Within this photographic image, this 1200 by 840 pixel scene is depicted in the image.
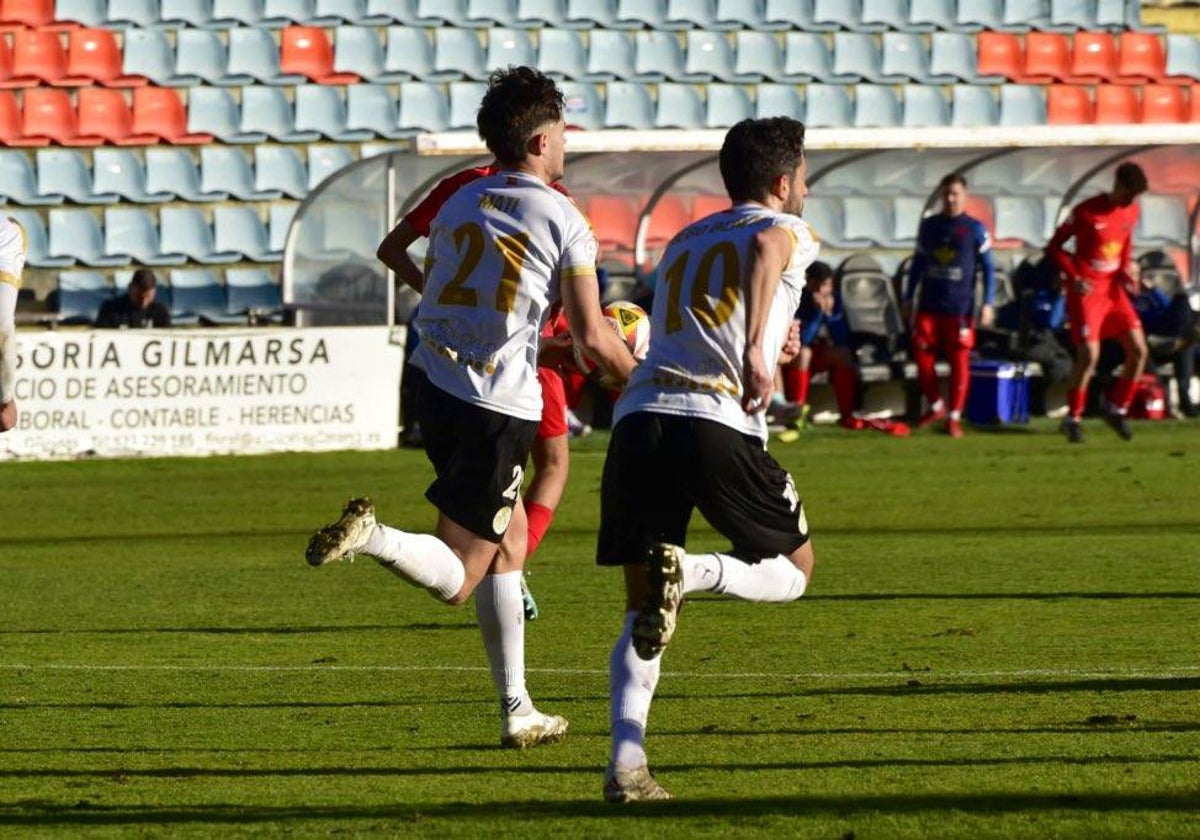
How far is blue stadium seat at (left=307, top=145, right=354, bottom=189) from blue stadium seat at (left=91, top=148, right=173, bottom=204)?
1406 mm

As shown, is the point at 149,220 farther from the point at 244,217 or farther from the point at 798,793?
the point at 798,793

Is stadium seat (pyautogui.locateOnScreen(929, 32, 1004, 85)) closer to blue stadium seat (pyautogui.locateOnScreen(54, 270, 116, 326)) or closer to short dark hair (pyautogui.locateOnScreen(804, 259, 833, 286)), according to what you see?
short dark hair (pyautogui.locateOnScreen(804, 259, 833, 286))

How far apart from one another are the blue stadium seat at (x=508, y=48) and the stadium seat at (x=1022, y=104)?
5.39 metres

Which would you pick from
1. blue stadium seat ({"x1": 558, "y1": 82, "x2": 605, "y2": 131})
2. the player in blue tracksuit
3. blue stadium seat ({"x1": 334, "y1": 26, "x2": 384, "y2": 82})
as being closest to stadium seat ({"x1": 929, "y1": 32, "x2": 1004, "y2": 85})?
blue stadium seat ({"x1": 558, "y1": 82, "x2": 605, "y2": 131})

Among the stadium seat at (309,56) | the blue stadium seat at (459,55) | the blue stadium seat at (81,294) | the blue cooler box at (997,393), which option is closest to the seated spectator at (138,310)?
the blue stadium seat at (81,294)

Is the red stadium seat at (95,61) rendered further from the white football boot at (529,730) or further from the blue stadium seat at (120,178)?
the white football boot at (529,730)

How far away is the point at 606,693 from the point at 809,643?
4.64 ft

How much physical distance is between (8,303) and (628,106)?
55.3 ft

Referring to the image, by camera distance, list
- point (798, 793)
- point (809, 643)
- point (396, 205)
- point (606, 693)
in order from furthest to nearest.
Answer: point (396, 205) < point (809, 643) < point (606, 693) < point (798, 793)

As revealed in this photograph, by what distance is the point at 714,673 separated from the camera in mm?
8094

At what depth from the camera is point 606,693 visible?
7664 millimetres

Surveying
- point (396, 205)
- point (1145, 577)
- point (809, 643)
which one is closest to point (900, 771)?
point (809, 643)

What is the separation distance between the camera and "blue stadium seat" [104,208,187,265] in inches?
886

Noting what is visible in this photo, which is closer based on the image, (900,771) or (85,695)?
(900,771)
